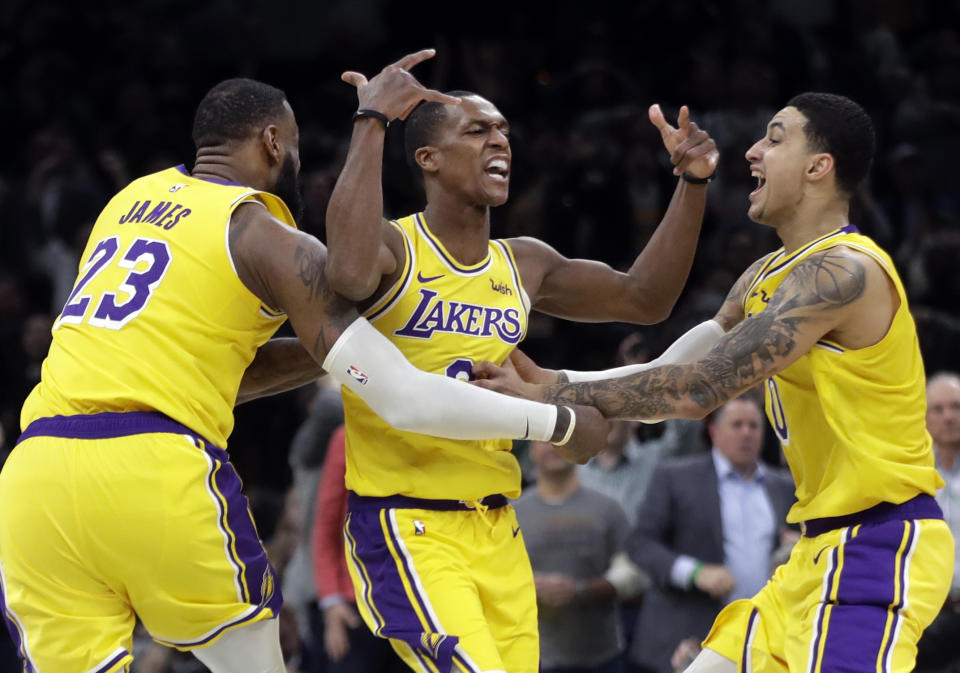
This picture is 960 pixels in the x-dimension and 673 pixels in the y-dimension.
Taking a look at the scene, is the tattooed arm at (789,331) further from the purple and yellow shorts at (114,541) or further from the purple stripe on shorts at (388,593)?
the purple and yellow shorts at (114,541)

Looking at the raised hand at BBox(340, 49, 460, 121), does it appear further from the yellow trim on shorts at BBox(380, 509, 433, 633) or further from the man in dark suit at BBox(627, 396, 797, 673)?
the man in dark suit at BBox(627, 396, 797, 673)

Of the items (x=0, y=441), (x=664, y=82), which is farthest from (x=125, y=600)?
(x=664, y=82)

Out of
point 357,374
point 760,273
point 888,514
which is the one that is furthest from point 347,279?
point 888,514

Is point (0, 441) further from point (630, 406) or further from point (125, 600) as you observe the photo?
point (630, 406)

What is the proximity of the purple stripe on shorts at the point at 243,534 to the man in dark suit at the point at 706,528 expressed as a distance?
2.64 m

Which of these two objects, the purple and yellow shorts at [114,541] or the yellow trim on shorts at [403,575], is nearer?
the purple and yellow shorts at [114,541]

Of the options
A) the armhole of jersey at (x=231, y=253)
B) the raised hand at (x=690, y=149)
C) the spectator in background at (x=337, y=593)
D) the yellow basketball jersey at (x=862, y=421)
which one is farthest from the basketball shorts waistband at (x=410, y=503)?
the spectator in background at (x=337, y=593)

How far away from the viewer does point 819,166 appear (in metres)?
4.46

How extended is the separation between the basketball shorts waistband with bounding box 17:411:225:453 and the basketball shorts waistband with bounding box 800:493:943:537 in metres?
1.90

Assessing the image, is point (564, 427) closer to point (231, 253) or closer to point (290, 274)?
point (290, 274)

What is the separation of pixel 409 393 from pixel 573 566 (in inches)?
102

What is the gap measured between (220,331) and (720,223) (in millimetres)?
5999

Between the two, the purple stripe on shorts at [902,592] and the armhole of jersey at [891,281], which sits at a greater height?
the armhole of jersey at [891,281]

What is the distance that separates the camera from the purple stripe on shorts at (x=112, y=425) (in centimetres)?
395
